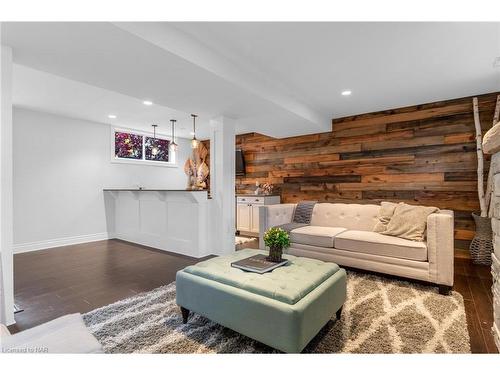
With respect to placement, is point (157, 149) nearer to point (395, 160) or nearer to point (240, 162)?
point (240, 162)

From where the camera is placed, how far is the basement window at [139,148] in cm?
572

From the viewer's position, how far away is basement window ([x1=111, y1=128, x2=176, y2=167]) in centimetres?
572

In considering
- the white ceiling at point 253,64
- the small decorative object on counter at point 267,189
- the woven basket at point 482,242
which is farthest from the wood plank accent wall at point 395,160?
the white ceiling at point 253,64

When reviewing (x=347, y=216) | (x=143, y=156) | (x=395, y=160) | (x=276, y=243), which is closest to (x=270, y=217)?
(x=347, y=216)

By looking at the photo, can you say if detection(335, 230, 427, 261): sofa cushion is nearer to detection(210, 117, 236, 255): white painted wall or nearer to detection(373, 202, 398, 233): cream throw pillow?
detection(373, 202, 398, 233): cream throw pillow

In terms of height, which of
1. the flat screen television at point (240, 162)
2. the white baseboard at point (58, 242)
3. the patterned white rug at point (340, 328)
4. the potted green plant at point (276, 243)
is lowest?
the patterned white rug at point (340, 328)

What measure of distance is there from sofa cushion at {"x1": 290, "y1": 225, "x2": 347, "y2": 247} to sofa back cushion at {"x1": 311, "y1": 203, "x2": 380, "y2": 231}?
174 millimetres

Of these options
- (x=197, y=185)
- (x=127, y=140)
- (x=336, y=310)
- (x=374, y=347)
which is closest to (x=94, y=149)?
(x=127, y=140)

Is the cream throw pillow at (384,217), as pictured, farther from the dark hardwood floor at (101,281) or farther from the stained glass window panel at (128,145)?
the stained glass window panel at (128,145)

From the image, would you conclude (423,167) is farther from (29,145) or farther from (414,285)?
(29,145)

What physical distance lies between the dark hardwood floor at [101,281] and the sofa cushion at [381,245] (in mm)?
559

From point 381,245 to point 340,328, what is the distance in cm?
138

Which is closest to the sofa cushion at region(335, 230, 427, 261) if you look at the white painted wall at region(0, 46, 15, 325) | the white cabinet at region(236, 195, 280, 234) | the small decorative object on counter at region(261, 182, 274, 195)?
the white cabinet at region(236, 195, 280, 234)

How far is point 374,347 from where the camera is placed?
1.72 metres
